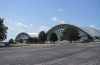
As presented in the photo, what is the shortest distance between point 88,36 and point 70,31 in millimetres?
32307

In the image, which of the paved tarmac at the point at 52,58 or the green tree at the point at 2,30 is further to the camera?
the green tree at the point at 2,30

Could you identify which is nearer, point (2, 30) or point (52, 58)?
point (52, 58)

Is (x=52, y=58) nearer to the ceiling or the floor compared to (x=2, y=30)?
nearer to the floor

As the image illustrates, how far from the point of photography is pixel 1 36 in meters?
65.8

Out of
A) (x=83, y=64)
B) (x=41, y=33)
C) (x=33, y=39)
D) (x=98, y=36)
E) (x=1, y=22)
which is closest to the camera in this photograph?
(x=83, y=64)

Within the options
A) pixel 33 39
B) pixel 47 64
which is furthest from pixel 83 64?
pixel 33 39

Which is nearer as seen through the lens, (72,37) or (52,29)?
(72,37)

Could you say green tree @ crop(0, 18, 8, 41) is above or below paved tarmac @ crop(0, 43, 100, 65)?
above

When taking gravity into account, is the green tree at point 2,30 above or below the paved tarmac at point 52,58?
above

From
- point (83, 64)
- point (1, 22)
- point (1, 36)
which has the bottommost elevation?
point (83, 64)

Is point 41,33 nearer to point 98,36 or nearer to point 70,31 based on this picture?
point 70,31

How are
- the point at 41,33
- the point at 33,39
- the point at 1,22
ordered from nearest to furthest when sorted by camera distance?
1. the point at 1,22
2. the point at 41,33
3. the point at 33,39

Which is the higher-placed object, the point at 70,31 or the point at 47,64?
the point at 70,31

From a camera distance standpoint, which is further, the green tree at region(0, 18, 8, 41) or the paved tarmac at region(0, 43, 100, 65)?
the green tree at region(0, 18, 8, 41)
